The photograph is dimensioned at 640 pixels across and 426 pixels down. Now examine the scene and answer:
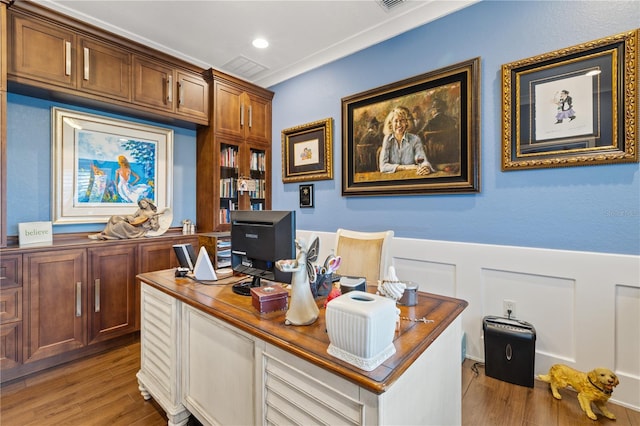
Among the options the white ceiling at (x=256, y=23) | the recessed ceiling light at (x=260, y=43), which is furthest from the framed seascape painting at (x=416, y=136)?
the recessed ceiling light at (x=260, y=43)

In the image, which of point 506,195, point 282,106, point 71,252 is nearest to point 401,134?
point 506,195

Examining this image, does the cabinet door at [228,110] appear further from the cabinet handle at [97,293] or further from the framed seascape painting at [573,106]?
the framed seascape painting at [573,106]

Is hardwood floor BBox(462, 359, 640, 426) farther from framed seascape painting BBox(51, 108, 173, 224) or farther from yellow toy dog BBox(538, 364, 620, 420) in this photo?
framed seascape painting BBox(51, 108, 173, 224)

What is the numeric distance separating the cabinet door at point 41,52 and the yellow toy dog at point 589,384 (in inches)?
165

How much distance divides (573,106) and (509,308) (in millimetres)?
1462

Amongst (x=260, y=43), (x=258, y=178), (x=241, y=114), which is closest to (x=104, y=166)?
(x=241, y=114)

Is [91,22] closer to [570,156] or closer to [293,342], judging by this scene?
[293,342]

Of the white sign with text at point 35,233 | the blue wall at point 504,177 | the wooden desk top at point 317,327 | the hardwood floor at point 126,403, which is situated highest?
the blue wall at point 504,177

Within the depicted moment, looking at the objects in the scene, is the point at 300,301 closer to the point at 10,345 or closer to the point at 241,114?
the point at 10,345

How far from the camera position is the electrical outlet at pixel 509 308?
2.12 metres

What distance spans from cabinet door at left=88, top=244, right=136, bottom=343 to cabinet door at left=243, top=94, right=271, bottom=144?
74.2 inches

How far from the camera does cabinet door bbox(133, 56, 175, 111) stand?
2.77 meters

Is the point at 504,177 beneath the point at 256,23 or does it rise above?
beneath

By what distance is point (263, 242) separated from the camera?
1455 mm
